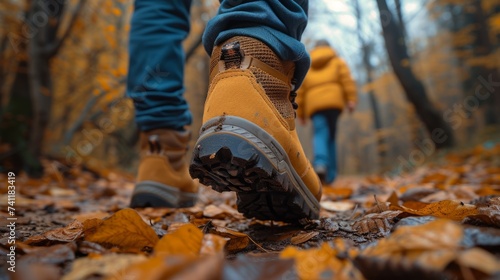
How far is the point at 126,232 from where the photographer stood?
0.70m

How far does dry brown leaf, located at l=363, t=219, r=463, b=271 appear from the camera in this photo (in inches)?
17.3

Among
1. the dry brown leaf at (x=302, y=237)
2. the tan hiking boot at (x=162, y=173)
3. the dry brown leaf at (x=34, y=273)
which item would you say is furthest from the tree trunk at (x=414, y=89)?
the dry brown leaf at (x=34, y=273)

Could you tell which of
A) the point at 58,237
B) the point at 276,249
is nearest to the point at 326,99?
the point at 276,249

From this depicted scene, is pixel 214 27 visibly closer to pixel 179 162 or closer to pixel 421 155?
pixel 179 162

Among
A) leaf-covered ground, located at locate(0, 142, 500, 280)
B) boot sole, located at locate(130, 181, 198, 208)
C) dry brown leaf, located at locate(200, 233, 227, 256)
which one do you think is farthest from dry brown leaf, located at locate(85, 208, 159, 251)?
boot sole, located at locate(130, 181, 198, 208)

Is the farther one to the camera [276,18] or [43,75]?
[43,75]

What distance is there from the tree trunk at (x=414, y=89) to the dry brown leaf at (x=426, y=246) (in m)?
6.23

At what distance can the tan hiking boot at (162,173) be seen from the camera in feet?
4.66

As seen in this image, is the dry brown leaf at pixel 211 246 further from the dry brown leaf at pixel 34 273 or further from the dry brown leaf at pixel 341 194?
the dry brown leaf at pixel 341 194

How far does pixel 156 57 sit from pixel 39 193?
1549mm

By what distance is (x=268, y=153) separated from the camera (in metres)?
0.87

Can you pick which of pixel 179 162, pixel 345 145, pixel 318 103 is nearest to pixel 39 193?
pixel 179 162

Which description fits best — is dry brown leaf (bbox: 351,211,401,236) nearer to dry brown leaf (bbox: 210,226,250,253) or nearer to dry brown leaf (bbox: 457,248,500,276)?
dry brown leaf (bbox: 210,226,250,253)

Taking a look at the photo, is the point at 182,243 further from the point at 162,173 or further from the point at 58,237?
the point at 162,173
